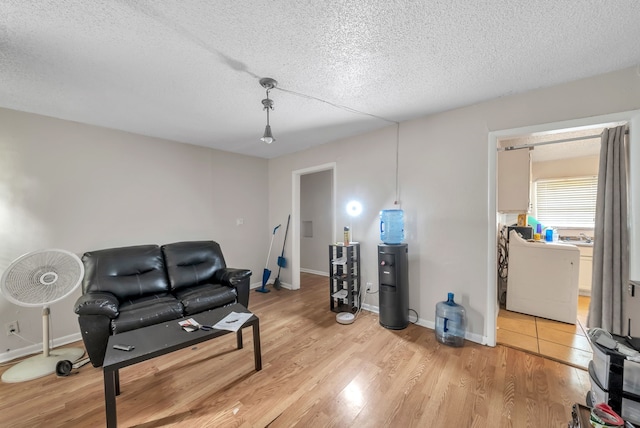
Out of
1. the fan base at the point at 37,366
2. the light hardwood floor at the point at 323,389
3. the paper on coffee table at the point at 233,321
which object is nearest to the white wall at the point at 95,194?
the fan base at the point at 37,366

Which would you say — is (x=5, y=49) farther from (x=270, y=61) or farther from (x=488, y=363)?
(x=488, y=363)

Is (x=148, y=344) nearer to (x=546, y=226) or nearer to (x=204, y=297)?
(x=204, y=297)

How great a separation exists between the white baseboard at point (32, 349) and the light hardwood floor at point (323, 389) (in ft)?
1.95

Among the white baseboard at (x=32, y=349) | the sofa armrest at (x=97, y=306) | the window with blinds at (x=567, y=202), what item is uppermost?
the window with blinds at (x=567, y=202)

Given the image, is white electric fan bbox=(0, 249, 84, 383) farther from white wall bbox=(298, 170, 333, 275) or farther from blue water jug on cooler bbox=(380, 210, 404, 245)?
white wall bbox=(298, 170, 333, 275)

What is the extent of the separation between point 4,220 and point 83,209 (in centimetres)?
56

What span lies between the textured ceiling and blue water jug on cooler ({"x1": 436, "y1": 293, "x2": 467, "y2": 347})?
205 centimetres

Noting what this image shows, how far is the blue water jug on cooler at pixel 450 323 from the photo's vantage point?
2.41 m

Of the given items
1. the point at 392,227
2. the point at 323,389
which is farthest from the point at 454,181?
the point at 323,389

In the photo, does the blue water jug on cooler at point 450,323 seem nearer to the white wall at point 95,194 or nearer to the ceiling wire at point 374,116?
the ceiling wire at point 374,116

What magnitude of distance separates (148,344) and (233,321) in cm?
57

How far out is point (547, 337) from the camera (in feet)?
8.12

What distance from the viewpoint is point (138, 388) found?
1853 millimetres

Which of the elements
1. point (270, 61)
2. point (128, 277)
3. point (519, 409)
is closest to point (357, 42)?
point (270, 61)
